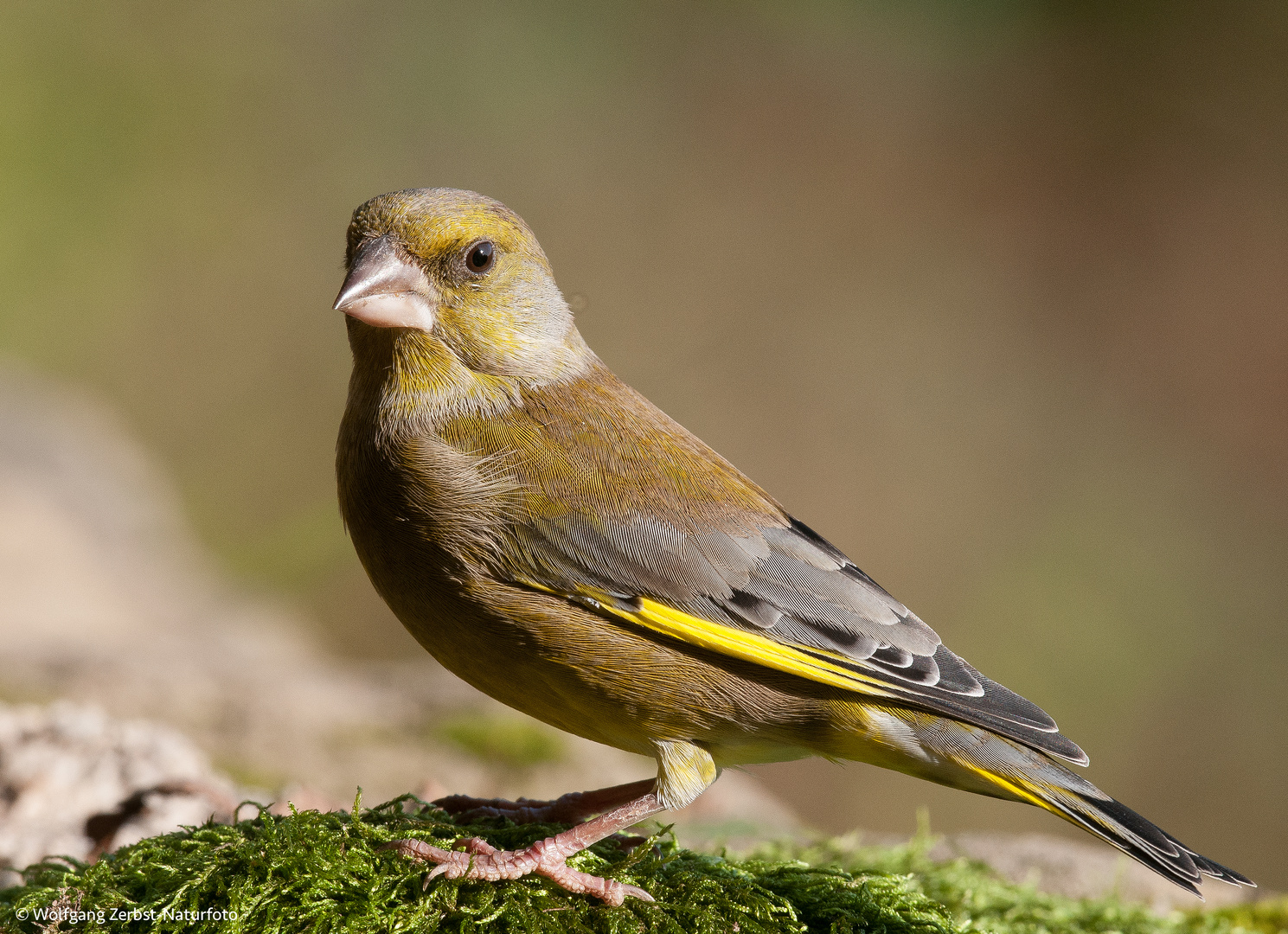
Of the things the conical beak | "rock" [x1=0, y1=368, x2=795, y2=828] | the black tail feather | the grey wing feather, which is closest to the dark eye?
the conical beak

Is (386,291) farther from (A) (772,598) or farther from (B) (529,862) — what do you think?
(B) (529,862)

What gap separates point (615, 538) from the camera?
3207 millimetres

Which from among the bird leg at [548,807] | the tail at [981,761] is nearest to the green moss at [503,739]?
the bird leg at [548,807]

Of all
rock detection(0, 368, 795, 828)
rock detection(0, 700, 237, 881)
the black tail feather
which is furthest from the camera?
rock detection(0, 368, 795, 828)

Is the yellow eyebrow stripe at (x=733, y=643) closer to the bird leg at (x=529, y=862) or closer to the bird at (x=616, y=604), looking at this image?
the bird at (x=616, y=604)

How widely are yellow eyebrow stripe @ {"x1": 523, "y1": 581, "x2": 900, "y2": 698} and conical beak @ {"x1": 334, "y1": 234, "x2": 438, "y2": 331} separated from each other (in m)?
0.96

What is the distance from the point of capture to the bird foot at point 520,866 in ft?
9.48

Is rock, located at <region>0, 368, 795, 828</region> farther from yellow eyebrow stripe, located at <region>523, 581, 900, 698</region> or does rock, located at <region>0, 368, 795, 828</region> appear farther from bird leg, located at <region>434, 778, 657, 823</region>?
yellow eyebrow stripe, located at <region>523, 581, 900, 698</region>

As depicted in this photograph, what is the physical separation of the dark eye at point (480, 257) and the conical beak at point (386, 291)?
0.53 ft

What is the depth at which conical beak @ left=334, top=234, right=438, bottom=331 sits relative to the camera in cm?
330

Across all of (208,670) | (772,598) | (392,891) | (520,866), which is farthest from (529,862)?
(208,670)

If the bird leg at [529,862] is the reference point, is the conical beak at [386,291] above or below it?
above

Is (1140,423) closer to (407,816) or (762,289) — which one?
(762,289)

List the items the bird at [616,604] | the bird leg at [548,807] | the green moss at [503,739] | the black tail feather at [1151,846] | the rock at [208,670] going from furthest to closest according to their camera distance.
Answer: the green moss at [503,739] < the rock at [208,670] < the bird leg at [548,807] < the bird at [616,604] < the black tail feather at [1151,846]
